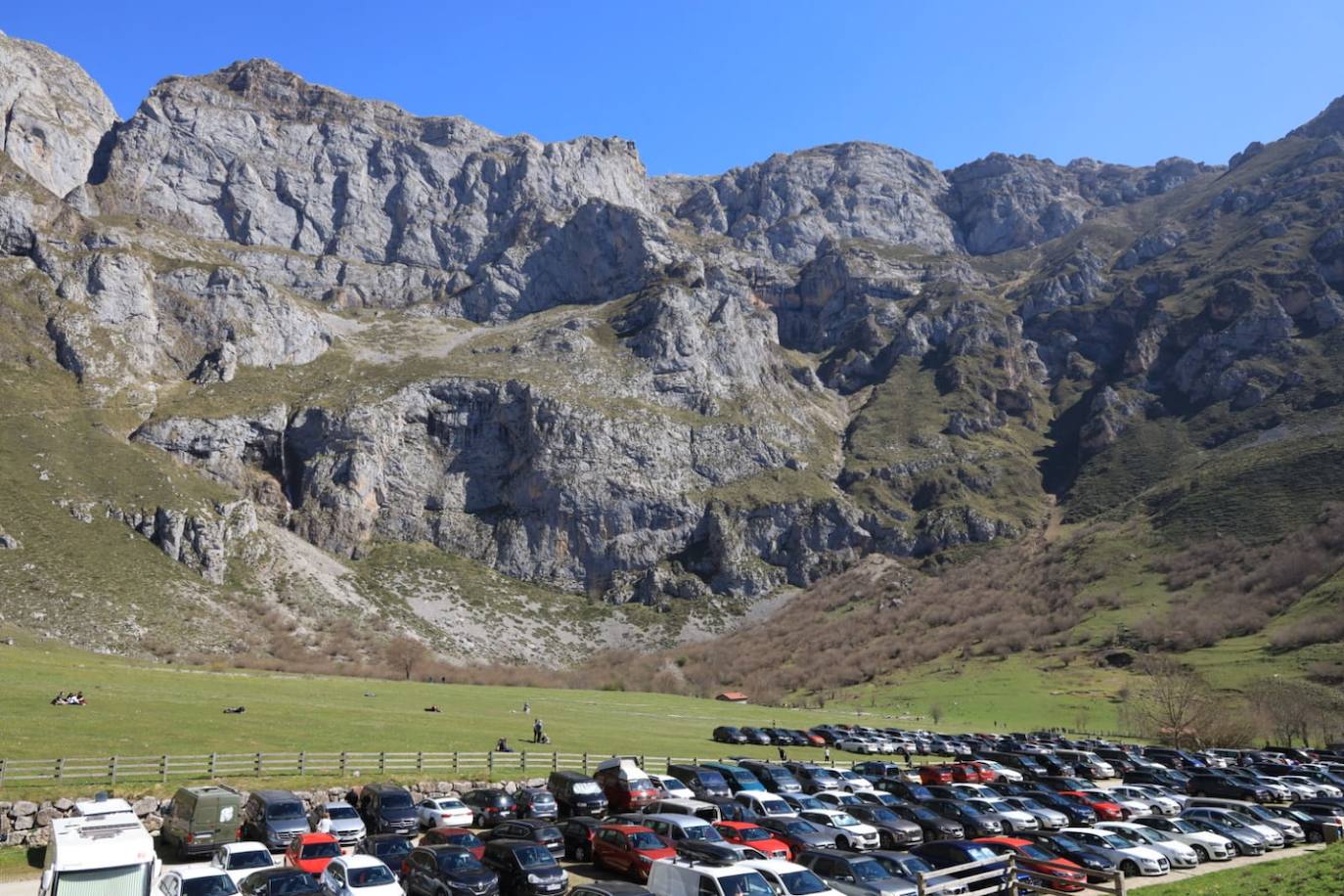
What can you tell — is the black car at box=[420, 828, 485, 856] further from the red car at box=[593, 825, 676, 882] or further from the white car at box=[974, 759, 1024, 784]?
the white car at box=[974, 759, 1024, 784]

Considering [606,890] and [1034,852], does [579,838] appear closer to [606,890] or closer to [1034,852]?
[606,890]

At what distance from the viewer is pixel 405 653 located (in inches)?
5655

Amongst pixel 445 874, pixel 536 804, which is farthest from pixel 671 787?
pixel 445 874

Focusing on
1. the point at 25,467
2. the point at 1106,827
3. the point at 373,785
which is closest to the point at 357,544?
the point at 25,467

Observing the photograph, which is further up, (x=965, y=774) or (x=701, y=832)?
(x=701, y=832)

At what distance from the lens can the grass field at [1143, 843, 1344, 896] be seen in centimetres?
2348

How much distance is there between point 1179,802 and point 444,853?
3883 cm

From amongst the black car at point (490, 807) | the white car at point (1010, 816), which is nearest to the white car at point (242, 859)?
the black car at point (490, 807)

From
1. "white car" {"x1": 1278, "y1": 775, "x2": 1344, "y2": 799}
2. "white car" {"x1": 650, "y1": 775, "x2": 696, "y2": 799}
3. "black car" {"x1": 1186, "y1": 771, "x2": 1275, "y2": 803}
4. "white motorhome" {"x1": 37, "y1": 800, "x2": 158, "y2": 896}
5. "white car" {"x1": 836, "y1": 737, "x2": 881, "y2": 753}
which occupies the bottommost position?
"white car" {"x1": 836, "y1": 737, "x2": 881, "y2": 753}

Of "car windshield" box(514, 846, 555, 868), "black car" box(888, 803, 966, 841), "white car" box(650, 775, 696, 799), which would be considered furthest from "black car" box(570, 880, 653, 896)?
"black car" box(888, 803, 966, 841)

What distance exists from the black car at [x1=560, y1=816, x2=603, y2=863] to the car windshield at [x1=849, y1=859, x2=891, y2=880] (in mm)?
8939

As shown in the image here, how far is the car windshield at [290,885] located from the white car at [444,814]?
10.8m

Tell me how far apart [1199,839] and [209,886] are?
118ft

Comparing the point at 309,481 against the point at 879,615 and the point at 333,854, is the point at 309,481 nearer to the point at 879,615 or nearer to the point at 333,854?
the point at 879,615
